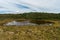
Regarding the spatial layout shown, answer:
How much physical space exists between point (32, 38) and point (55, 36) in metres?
2.73

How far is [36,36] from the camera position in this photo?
20.4 m

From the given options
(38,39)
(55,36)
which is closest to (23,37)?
(38,39)

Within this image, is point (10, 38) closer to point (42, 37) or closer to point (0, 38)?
point (0, 38)

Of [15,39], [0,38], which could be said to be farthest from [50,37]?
[0,38]

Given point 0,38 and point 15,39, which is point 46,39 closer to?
point 15,39

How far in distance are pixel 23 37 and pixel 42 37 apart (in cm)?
198

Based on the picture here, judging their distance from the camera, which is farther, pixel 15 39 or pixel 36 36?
pixel 36 36

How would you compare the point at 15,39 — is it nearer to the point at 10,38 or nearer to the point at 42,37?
the point at 10,38

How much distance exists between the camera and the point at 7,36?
20.0 meters

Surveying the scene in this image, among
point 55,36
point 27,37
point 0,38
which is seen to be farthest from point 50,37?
point 0,38

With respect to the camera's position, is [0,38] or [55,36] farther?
[55,36]

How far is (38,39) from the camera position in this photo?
19250 mm

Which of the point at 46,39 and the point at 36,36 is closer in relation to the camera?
the point at 46,39

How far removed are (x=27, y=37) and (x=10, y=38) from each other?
186 cm
